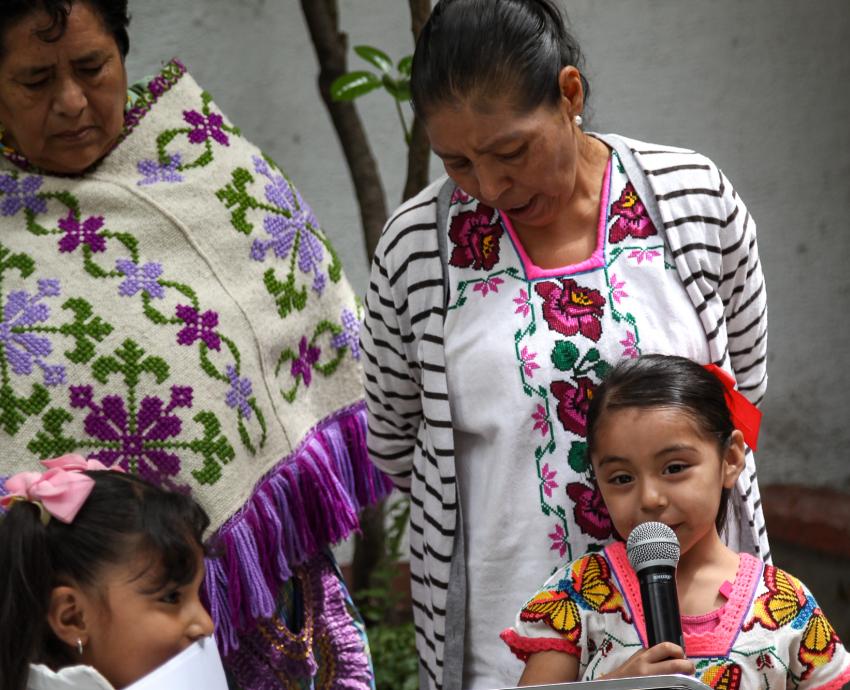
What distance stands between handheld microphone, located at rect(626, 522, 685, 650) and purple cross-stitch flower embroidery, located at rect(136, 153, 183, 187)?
1.33 meters

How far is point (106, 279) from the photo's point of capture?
260 cm

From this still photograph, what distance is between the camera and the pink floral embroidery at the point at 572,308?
2.24 meters

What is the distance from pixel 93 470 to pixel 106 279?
0.52m

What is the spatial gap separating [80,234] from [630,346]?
109cm

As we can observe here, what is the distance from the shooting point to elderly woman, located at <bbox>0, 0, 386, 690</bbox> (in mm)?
2518

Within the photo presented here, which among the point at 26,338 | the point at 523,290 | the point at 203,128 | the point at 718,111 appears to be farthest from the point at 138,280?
the point at 718,111

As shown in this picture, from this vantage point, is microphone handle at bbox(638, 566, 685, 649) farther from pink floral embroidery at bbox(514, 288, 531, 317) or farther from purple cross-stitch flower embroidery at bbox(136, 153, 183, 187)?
purple cross-stitch flower embroidery at bbox(136, 153, 183, 187)

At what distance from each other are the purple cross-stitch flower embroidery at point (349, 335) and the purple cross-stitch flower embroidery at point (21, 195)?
2.11ft

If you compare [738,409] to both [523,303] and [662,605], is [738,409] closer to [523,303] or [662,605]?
[523,303]

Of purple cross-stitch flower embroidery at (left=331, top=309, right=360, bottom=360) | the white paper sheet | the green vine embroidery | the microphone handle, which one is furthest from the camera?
purple cross-stitch flower embroidery at (left=331, top=309, right=360, bottom=360)

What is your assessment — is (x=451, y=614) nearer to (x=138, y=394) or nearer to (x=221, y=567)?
(x=221, y=567)

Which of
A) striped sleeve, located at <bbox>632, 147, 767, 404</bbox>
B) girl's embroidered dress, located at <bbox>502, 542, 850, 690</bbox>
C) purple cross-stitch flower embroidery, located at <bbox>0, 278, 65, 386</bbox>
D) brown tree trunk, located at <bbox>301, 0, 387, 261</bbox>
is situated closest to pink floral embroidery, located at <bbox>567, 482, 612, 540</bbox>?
girl's embroidered dress, located at <bbox>502, 542, 850, 690</bbox>

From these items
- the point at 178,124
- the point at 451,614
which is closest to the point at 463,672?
the point at 451,614

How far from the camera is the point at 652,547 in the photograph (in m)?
1.81
